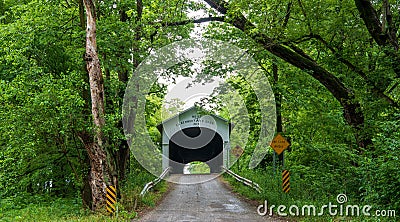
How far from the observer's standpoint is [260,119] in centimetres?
2027

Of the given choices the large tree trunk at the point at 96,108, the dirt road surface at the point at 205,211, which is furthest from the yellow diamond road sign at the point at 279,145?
the large tree trunk at the point at 96,108

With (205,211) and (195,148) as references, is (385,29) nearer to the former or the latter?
(205,211)

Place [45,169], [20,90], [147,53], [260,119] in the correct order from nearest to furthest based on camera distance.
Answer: [20,90] → [45,169] → [147,53] → [260,119]

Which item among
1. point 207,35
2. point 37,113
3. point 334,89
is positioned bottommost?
point 37,113

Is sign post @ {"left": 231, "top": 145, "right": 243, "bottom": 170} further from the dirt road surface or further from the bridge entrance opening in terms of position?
the dirt road surface

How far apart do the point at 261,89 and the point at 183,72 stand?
3434mm

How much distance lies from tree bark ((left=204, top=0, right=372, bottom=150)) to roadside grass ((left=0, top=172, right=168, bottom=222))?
20.7 ft

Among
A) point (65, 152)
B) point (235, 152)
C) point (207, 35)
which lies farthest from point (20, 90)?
point (235, 152)

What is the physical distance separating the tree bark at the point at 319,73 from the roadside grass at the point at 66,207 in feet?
20.7

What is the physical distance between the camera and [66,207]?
47.2 feet

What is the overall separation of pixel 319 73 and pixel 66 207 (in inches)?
380

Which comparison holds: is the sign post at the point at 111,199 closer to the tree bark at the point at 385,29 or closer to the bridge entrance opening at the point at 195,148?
the tree bark at the point at 385,29

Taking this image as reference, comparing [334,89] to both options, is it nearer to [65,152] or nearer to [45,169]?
[65,152]

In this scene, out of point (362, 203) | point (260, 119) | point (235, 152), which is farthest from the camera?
point (235, 152)
